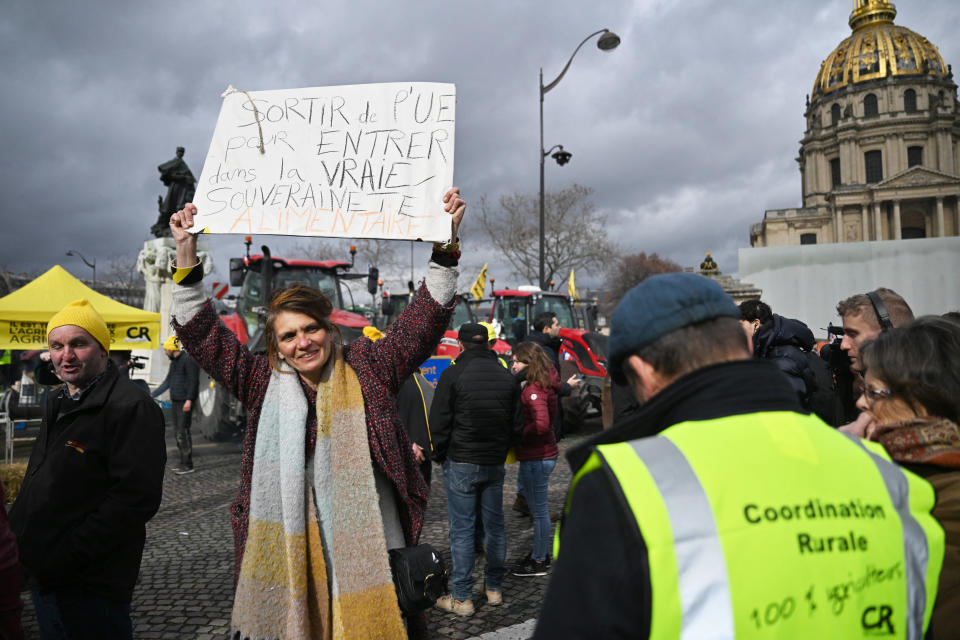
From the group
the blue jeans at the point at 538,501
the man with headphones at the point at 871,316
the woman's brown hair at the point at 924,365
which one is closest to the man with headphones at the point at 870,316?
the man with headphones at the point at 871,316

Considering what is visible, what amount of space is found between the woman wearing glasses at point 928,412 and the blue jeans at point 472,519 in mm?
2722

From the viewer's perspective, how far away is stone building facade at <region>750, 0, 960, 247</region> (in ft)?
231

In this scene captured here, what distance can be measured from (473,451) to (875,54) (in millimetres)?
93796

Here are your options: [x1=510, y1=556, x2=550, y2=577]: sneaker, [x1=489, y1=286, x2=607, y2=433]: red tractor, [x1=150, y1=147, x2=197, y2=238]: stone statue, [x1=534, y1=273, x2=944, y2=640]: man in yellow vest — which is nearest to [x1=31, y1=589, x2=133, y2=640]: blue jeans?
[x1=534, y1=273, x2=944, y2=640]: man in yellow vest

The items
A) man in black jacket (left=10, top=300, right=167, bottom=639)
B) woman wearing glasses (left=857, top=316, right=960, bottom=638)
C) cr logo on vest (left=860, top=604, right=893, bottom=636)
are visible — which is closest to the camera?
cr logo on vest (left=860, top=604, right=893, bottom=636)

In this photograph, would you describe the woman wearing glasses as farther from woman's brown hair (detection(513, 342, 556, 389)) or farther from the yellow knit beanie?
woman's brown hair (detection(513, 342, 556, 389))

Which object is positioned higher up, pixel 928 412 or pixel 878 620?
pixel 928 412

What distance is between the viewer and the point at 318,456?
83.4 inches

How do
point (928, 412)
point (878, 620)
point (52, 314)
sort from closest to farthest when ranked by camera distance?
point (878, 620), point (928, 412), point (52, 314)

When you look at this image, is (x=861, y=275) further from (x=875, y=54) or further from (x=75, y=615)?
(x=875, y=54)

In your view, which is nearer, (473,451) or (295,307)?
(295,307)

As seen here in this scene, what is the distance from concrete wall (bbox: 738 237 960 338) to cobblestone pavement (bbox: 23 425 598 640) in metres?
11.0

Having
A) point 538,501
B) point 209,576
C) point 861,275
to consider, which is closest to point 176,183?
point 209,576

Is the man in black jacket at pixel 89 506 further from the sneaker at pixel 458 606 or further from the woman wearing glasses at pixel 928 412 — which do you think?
the woman wearing glasses at pixel 928 412
